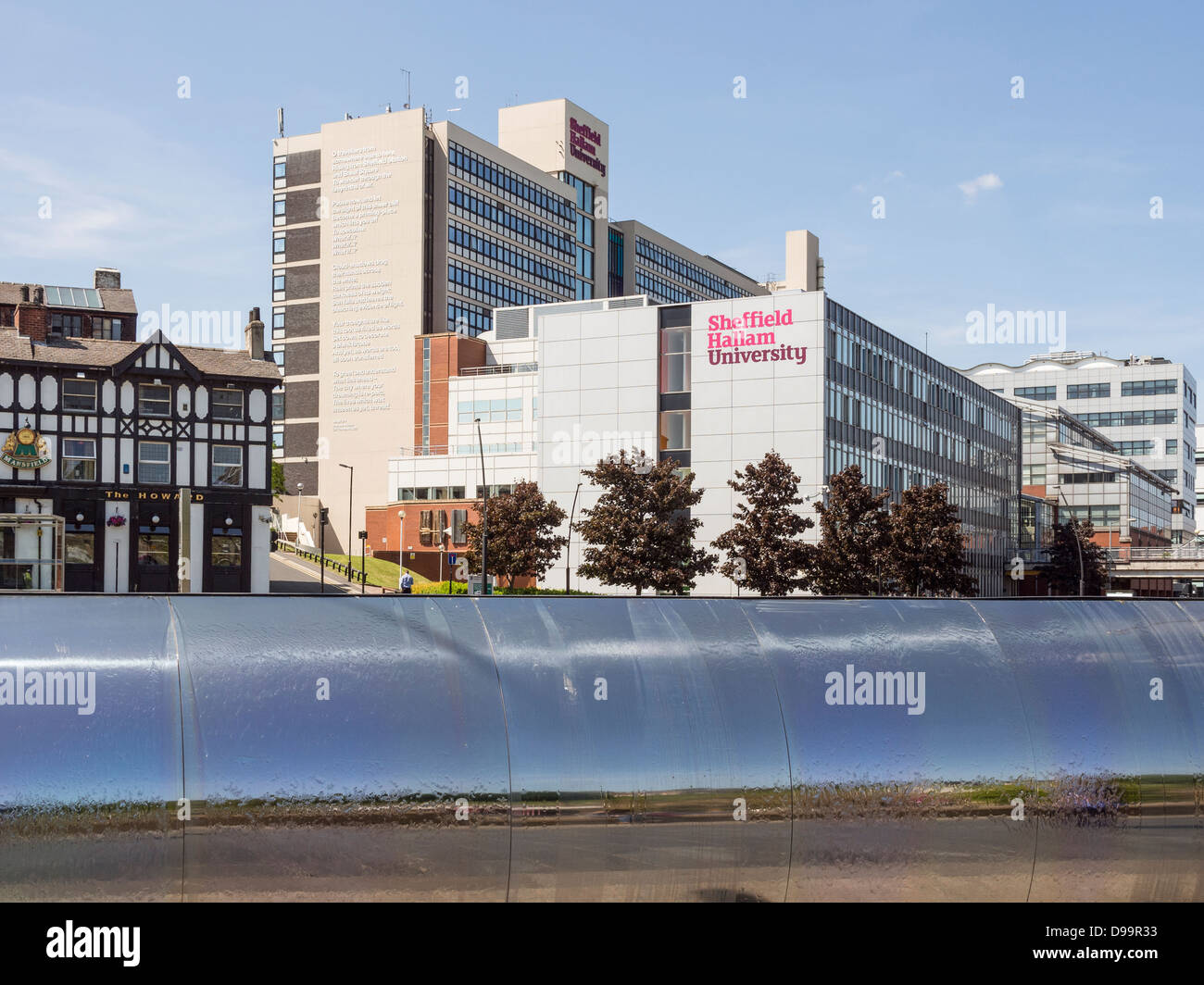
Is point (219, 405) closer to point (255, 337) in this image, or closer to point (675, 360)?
point (255, 337)

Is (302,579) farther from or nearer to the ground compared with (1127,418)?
nearer to the ground

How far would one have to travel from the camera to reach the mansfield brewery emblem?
7169 centimetres

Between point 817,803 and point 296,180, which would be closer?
point 817,803

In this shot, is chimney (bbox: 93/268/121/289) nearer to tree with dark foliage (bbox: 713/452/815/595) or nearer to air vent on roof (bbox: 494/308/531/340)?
→ air vent on roof (bbox: 494/308/531/340)

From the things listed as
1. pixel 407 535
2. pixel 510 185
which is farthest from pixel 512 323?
pixel 407 535

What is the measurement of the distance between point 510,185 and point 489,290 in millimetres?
12864

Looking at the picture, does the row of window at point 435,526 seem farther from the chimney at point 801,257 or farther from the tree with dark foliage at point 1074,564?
the chimney at point 801,257

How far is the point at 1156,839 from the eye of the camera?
721cm

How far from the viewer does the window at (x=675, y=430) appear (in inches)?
3684

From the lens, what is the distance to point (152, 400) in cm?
7581

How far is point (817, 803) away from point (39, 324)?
78280 mm
